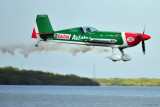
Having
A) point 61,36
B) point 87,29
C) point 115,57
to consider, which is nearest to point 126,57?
point 115,57

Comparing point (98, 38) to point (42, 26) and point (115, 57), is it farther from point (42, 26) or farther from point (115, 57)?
point (42, 26)

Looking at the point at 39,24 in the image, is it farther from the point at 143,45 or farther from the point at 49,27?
the point at 143,45

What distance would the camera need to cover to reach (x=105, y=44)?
4191cm

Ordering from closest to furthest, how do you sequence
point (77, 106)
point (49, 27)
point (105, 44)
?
point (105, 44), point (49, 27), point (77, 106)

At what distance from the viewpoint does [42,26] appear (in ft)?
152

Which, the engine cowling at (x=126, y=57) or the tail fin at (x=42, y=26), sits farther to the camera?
the tail fin at (x=42, y=26)

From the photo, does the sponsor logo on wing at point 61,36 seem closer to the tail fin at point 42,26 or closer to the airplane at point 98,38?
the airplane at point 98,38

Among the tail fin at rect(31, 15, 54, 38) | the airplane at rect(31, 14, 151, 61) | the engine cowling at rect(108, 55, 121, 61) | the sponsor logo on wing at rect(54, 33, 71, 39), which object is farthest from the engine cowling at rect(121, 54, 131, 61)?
the tail fin at rect(31, 15, 54, 38)

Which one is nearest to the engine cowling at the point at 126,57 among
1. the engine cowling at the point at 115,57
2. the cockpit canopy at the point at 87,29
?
the engine cowling at the point at 115,57

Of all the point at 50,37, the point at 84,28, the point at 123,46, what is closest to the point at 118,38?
the point at 123,46

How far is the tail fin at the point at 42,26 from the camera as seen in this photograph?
46.0 m

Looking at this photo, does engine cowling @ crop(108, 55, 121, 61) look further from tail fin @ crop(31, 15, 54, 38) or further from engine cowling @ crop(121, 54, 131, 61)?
tail fin @ crop(31, 15, 54, 38)

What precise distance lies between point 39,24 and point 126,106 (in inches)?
1727

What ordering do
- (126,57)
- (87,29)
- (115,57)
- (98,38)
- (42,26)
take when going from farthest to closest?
1. (42,26)
2. (87,29)
3. (98,38)
4. (126,57)
5. (115,57)
